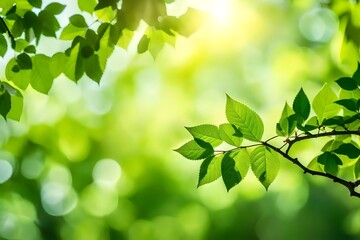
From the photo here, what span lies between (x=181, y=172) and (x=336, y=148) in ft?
33.0

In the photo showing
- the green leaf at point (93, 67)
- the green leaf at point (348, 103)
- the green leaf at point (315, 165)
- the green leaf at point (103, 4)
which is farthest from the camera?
the green leaf at point (93, 67)

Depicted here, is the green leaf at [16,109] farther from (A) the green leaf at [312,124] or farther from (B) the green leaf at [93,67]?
(A) the green leaf at [312,124]

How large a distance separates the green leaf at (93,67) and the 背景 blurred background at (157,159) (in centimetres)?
809

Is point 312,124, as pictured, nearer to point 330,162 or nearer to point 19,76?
point 330,162

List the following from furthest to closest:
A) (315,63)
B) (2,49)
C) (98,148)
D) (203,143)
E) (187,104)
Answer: (98,148)
(187,104)
(315,63)
(2,49)
(203,143)

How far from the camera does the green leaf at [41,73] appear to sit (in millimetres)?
1925

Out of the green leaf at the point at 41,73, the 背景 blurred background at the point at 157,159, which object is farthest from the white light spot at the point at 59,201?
the green leaf at the point at 41,73

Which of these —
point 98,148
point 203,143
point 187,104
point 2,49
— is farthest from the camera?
point 98,148

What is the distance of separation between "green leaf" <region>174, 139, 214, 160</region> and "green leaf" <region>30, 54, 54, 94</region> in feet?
2.10

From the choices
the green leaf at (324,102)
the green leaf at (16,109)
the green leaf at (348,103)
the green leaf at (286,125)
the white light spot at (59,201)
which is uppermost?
the green leaf at (348,103)

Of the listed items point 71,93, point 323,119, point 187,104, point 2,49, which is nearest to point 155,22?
point 2,49

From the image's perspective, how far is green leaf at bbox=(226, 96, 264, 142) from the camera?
1448mm

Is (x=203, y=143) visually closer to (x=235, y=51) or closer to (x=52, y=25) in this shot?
(x=52, y=25)

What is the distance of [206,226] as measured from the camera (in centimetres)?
1173
